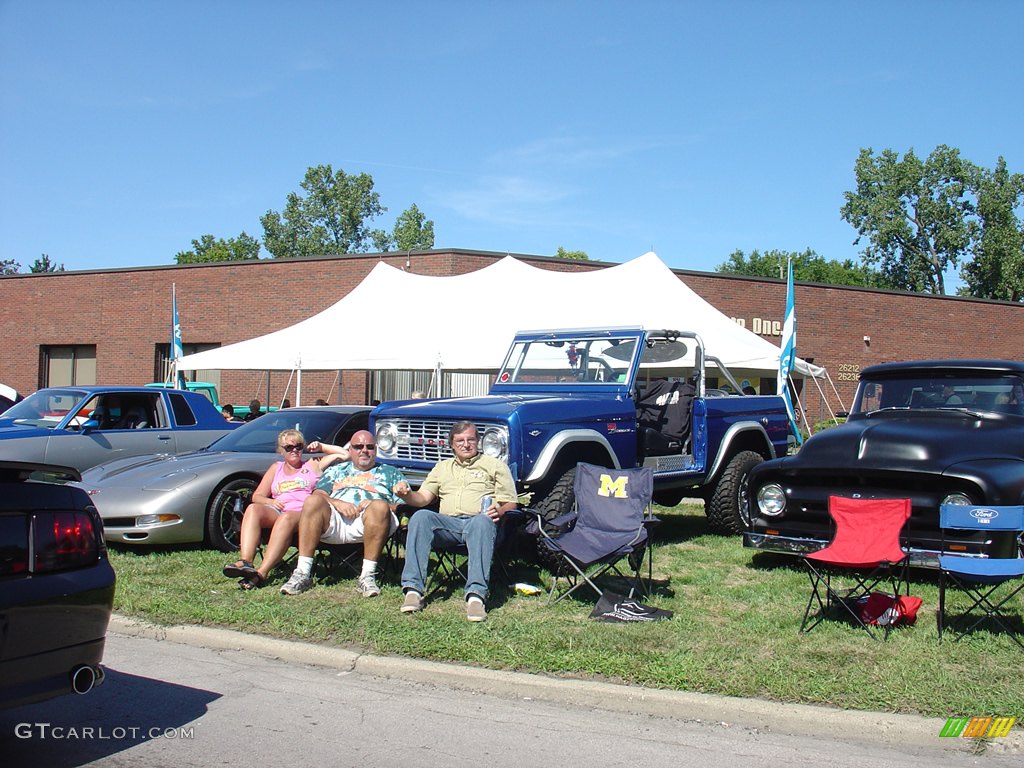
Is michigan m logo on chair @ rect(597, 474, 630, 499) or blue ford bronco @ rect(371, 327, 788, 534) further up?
blue ford bronco @ rect(371, 327, 788, 534)

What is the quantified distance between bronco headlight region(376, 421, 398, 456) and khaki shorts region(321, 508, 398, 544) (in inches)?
55.3

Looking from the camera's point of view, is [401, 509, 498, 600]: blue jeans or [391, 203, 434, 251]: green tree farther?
[391, 203, 434, 251]: green tree

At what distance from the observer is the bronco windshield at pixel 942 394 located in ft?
27.8

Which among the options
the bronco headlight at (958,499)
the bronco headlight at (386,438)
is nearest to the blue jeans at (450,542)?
the bronco headlight at (386,438)

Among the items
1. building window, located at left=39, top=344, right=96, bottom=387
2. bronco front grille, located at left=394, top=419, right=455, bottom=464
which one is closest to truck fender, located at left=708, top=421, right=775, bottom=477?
bronco front grille, located at left=394, top=419, right=455, bottom=464

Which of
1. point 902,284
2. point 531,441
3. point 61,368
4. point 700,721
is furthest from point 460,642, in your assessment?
point 902,284

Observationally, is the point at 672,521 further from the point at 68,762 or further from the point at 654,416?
the point at 68,762

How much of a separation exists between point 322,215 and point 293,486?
71735mm

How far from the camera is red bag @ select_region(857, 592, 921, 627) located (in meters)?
6.23

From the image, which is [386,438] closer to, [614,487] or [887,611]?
[614,487]

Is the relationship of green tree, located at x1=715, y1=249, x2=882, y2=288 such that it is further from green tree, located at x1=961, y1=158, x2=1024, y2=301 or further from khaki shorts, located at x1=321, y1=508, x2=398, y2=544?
khaki shorts, located at x1=321, y1=508, x2=398, y2=544

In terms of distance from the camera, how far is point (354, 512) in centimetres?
745

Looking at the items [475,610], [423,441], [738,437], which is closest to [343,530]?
[423,441]

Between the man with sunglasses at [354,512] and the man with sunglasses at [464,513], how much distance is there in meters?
0.33
